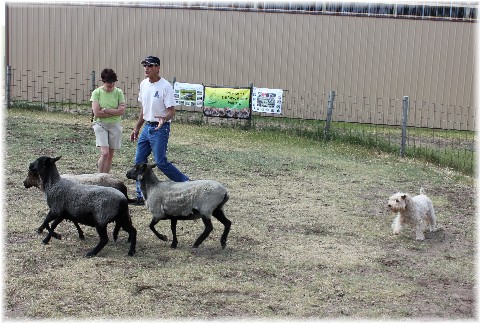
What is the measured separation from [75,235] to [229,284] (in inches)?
73.7

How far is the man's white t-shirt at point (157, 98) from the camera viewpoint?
744cm

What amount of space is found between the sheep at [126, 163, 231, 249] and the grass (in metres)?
0.26

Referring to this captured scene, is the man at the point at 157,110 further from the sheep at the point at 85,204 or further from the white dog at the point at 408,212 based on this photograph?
the white dog at the point at 408,212

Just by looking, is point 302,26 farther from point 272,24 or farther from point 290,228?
point 290,228

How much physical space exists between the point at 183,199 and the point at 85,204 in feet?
2.76

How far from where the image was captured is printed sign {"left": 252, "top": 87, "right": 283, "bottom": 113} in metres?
16.2

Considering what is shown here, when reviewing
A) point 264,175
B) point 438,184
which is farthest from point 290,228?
point 438,184

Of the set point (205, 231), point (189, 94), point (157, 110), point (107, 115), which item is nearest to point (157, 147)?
point (157, 110)

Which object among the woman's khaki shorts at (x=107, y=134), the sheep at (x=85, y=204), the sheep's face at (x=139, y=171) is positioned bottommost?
the sheep at (x=85, y=204)

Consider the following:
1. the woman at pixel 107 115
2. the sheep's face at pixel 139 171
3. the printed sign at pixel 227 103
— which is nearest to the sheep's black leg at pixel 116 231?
the sheep's face at pixel 139 171

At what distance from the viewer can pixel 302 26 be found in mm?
18250

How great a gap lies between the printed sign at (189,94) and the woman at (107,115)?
8304 mm

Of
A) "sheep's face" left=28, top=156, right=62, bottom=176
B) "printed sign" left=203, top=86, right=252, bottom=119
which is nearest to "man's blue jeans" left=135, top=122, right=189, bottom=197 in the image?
"sheep's face" left=28, top=156, right=62, bottom=176

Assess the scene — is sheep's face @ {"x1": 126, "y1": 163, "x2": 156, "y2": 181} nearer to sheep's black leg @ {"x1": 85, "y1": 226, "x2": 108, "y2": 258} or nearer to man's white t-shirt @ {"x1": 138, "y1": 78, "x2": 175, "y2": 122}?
sheep's black leg @ {"x1": 85, "y1": 226, "x2": 108, "y2": 258}
